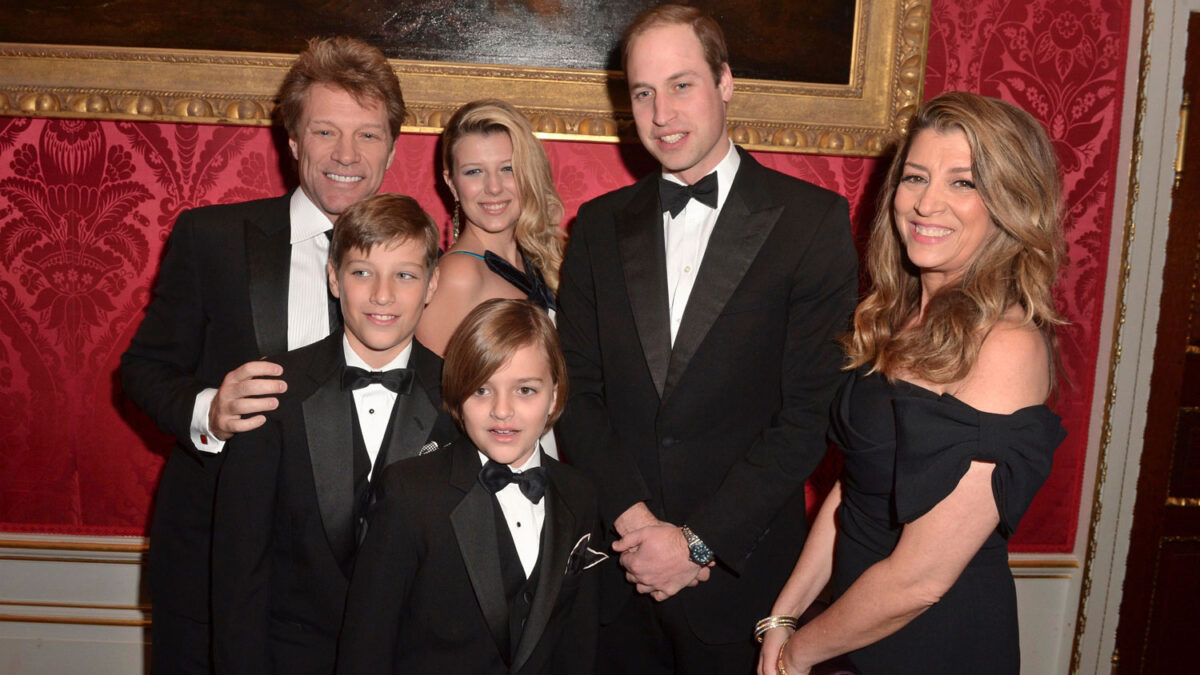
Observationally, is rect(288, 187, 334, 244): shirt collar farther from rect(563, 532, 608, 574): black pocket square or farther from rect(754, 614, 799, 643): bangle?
rect(754, 614, 799, 643): bangle

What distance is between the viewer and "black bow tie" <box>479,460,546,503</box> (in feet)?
6.42

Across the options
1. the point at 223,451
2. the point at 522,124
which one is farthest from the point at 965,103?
the point at 223,451

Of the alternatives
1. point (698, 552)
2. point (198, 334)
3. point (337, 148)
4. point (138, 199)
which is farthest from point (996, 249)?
point (138, 199)

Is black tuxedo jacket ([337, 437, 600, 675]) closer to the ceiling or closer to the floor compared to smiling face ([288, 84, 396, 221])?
closer to the floor

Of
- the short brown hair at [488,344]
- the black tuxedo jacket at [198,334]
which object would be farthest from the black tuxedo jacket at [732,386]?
the black tuxedo jacket at [198,334]

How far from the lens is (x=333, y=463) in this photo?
198cm

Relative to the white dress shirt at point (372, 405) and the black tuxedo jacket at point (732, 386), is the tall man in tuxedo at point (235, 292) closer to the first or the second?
the white dress shirt at point (372, 405)

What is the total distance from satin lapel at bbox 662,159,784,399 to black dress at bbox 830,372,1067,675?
14.8 inches

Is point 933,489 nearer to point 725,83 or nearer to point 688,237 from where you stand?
point 688,237

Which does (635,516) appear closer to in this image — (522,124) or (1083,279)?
(522,124)

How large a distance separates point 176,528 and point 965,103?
2.22 metres

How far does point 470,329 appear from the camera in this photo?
2.03 metres

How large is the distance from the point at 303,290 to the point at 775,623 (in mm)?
1463

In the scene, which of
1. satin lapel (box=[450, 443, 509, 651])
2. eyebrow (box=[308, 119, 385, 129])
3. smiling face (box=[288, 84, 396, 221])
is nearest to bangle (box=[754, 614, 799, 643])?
satin lapel (box=[450, 443, 509, 651])
